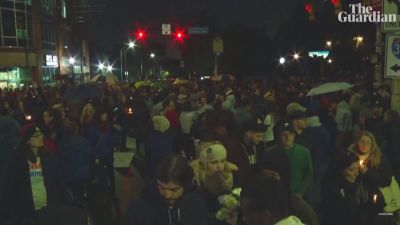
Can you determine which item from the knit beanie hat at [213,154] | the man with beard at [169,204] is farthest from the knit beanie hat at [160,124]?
the man with beard at [169,204]

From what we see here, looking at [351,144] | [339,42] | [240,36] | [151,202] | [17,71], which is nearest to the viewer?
[151,202]

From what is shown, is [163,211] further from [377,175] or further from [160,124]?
[160,124]

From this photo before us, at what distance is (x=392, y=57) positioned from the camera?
7.45 meters

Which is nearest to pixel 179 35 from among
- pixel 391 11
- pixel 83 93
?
pixel 83 93

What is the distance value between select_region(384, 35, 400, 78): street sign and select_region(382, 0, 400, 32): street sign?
211 mm

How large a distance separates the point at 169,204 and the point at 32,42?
45826mm

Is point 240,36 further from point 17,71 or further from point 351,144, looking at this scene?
point 351,144

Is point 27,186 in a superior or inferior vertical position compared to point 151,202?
inferior

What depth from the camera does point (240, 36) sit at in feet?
227

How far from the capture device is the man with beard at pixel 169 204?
392 centimetres

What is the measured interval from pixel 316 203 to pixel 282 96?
782 cm

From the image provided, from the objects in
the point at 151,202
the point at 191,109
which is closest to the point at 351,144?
the point at 151,202

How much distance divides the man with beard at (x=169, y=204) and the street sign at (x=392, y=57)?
171 inches

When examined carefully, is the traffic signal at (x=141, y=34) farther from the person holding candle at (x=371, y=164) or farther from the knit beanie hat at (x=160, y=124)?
the person holding candle at (x=371, y=164)
